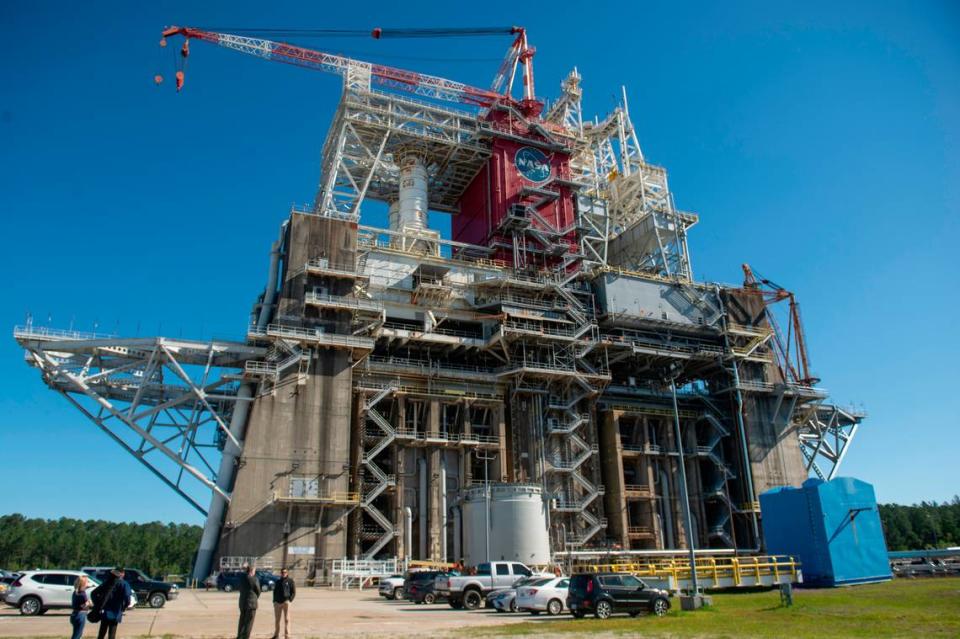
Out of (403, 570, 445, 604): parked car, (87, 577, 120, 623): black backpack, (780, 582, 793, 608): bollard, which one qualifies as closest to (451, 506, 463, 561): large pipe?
(403, 570, 445, 604): parked car

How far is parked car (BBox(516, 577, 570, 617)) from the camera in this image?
31.2 metres

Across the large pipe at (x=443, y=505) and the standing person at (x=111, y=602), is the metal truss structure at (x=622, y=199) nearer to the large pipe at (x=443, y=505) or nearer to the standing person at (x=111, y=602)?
the large pipe at (x=443, y=505)

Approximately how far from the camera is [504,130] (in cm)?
7475

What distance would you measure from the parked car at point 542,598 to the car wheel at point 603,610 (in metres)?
3.11

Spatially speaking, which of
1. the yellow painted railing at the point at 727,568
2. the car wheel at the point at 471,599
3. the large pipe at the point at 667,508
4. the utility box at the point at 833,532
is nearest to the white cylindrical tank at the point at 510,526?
the yellow painted railing at the point at 727,568

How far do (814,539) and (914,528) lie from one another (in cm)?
11191

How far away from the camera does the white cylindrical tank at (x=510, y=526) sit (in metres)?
48.8

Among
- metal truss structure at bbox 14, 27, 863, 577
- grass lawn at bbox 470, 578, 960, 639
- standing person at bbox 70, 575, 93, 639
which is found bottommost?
grass lawn at bbox 470, 578, 960, 639

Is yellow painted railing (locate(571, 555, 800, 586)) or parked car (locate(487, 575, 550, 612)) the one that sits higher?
yellow painted railing (locate(571, 555, 800, 586))

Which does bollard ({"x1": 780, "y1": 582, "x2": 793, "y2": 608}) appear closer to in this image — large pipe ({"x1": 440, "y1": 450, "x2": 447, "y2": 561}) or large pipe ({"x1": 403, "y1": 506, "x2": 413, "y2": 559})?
large pipe ({"x1": 440, "y1": 450, "x2": 447, "y2": 561})

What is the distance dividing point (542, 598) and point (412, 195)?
4740 cm

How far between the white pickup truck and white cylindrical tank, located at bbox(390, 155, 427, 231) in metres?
39.2

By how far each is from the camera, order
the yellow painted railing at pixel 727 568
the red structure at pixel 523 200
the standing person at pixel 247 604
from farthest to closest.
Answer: the red structure at pixel 523 200, the yellow painted railing at pixel 727 568, the standing person at pixel 247 604

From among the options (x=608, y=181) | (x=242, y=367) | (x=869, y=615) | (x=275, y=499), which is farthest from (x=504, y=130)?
(x=869, y=615)
